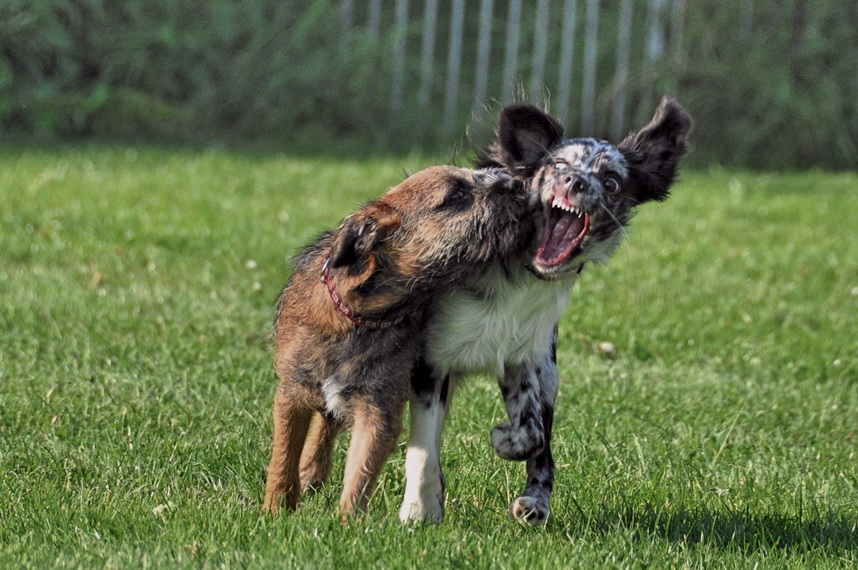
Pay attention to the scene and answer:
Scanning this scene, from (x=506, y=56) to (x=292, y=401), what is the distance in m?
8.63

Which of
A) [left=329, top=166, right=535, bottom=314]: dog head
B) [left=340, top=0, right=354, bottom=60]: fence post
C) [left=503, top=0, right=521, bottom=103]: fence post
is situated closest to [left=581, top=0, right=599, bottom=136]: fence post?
[left=503, top=0, right=521, bottom=103]: fence post

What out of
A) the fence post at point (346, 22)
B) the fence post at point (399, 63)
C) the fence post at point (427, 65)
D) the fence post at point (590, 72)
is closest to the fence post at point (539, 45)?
the fence post at point (590, 72)

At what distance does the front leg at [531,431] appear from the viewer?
4.05m

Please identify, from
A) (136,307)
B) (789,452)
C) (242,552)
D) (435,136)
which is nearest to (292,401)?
(242,552)

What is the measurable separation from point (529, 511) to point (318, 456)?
2.78 feet

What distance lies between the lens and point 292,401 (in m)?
4.04

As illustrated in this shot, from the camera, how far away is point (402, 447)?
4855 mm

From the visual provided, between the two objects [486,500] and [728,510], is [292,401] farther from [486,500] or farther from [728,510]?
[728,510]

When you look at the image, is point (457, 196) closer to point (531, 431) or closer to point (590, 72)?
point (531, 431)

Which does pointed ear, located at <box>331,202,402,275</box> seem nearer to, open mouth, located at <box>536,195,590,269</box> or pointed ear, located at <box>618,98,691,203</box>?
open mouth, located at <box>536,195,590,269</box>

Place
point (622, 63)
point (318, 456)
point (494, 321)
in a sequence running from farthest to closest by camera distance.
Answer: point (622, 63) < point (318, 456) < point (494, 321)

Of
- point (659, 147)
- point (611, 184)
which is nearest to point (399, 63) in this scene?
point (659, 147)

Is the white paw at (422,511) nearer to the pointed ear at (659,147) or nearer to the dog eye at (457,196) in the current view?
the dog eye at (457,196)

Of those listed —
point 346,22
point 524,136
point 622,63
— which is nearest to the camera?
point 524,136
